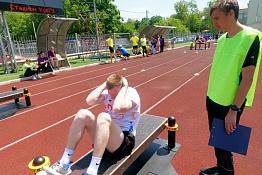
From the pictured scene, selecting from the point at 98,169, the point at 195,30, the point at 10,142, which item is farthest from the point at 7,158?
the point at 195,30

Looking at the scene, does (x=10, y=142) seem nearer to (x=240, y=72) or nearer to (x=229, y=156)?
(x=229, y=156)

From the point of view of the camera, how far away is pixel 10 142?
3.51 meters

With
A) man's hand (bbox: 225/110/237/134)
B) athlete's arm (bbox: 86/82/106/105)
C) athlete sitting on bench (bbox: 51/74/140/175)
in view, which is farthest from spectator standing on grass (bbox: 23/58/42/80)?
man's hand (bbox: 225/110/237/134)

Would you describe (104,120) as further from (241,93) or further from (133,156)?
(241,93)

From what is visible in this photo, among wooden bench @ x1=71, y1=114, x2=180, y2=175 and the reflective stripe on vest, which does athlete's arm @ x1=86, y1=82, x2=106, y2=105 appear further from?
the reflective stripe on vest

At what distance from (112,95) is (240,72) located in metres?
1.41

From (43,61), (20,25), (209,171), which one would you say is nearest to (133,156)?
(209,171)

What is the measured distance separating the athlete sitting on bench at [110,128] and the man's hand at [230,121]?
0.99 metres

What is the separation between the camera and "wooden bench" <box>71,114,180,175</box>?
1989 millimetres

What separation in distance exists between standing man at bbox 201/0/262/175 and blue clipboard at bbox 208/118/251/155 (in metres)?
0.06

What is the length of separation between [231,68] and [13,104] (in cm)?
601

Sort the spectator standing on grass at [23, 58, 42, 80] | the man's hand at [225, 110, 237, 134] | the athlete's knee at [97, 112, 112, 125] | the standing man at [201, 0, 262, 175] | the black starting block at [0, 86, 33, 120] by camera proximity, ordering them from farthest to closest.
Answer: the spectator standing on grass at [23, 58, 42, 80], the black starting block at [0, 86, 33, 120], the athlete's knee at [97, 112, 112, 125], the man's hand at [225, 110, 237, 134], the standing man at [201, 0, 262, 175]

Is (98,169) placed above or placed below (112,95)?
below

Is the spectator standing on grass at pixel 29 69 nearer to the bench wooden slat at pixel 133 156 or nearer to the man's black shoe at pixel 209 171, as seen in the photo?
the bench wooden slat at pixel 133 156
